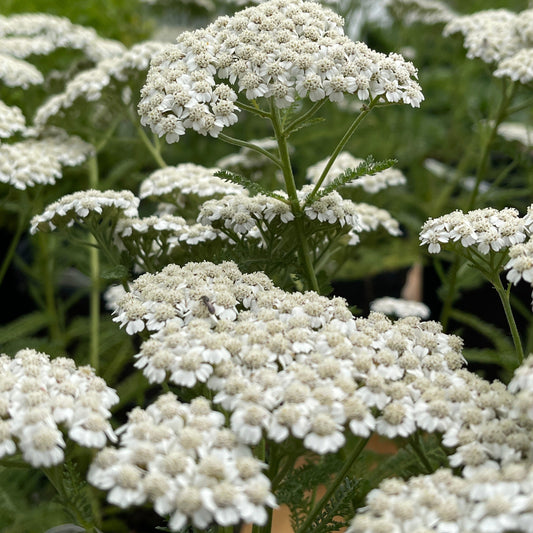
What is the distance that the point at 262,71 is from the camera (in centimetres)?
89

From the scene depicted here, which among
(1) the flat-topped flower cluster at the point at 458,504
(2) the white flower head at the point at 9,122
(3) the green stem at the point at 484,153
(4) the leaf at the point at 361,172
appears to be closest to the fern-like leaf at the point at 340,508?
(1) the flat-topped flower cluster at the point at 458,504

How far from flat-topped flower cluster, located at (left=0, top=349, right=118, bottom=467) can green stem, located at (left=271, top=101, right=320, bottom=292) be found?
1.24 feet

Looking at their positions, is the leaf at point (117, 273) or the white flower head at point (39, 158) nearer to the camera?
the leaf at point (117, 273)

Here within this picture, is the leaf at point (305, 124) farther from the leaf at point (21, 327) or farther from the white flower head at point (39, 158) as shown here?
the leaf at point (21, 327)

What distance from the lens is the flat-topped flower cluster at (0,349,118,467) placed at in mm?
648

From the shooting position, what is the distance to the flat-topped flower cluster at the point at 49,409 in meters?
0.65

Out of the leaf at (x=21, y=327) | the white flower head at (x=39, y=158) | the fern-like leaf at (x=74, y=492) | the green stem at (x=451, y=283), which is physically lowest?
the leaf at (x=21, y=327)

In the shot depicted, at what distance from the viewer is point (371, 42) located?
10.9 feet

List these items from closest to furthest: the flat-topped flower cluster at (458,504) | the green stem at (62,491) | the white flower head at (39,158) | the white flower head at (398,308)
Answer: the flat-topped flower cluster at (458,504) → the green stem at (62,491) → the white flower head at (39,158) → the white flower head at (398,308)

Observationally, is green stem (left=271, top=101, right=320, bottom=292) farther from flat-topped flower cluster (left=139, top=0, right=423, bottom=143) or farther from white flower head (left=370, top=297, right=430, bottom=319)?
white flower head (left=370, top=297, right=430, bottom=319)

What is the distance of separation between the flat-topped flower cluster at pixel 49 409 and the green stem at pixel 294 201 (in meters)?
0.38

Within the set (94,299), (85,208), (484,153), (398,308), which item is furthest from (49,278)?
(484,153)

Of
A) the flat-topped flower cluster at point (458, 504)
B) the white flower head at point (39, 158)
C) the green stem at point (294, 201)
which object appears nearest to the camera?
the flat-topped flower cluster at point (458, 504)

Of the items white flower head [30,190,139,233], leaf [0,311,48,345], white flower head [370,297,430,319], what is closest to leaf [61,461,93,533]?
white flower head [30,190,139,233]
